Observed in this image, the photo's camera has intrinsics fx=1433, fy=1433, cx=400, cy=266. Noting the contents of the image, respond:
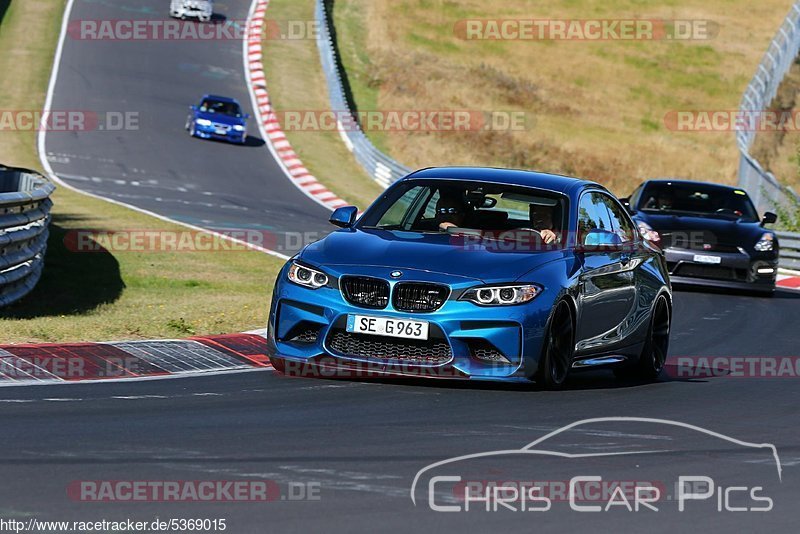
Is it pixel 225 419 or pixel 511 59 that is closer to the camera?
pixel 225 419

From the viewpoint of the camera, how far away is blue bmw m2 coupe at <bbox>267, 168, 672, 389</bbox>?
28.2ft

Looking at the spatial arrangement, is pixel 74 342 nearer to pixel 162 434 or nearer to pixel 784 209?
pixel 162 434

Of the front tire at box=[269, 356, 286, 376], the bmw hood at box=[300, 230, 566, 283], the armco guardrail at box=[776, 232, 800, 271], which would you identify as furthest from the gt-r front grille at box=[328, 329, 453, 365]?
the armco guardrail at box=[776, 232, 800, 271]

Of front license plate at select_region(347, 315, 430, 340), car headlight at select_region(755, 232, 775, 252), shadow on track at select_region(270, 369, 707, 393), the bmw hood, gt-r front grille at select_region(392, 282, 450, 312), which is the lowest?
car headlight at select_region(755, 232, 775, 252)

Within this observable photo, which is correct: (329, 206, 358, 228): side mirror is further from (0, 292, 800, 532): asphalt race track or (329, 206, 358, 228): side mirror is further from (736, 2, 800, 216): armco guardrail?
(736, 2, 800, 216): armco guardrail

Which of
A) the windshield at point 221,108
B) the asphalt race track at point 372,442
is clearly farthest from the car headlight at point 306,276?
the windshield at point 221,108

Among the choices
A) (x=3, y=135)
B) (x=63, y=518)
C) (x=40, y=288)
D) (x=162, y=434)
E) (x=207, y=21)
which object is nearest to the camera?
(x=63, y=518)

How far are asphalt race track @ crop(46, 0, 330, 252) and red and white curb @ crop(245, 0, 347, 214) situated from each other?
1.13 ft

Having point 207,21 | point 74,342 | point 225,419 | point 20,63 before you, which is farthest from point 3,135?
point 225,419

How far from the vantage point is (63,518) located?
16.6 feet

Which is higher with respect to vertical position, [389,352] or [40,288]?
[389,352]

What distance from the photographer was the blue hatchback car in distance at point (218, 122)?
3788cm

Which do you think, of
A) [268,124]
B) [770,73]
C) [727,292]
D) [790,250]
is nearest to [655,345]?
[727,292]

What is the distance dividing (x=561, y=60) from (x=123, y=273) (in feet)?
151
